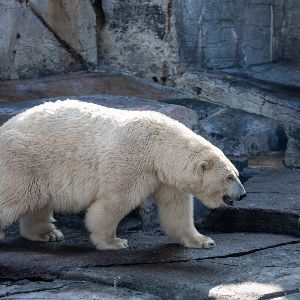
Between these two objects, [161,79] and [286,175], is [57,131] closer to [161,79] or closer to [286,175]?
[286,175]

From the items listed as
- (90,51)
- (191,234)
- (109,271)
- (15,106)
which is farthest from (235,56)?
(109,271)

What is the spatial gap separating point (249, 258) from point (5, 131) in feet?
6.36

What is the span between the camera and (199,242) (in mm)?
6066

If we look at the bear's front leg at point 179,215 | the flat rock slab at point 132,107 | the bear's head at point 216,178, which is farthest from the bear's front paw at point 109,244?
the flat rock slab at point 132,107

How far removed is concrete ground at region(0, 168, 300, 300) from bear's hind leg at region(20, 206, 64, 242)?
0.25ft

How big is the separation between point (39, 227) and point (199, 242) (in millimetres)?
1224

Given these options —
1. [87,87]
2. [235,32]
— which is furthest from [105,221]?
[235,32]

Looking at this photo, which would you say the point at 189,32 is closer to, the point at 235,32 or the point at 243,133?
the point at 235,32

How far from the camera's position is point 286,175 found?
813cm

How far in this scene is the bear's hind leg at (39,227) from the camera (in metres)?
6.32

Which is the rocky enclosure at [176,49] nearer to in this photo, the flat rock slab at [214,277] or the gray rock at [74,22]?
the gray rock at [74,22]

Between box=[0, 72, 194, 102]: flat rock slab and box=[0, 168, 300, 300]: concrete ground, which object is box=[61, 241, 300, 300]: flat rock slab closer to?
box=[0, 168, 300, 300]: concrete ground

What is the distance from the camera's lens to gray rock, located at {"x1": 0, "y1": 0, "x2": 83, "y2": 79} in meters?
9.14

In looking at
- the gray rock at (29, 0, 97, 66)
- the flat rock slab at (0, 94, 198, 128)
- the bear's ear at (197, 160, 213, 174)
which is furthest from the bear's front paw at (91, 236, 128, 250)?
the gray rock at (29, 0, 97, 66)
